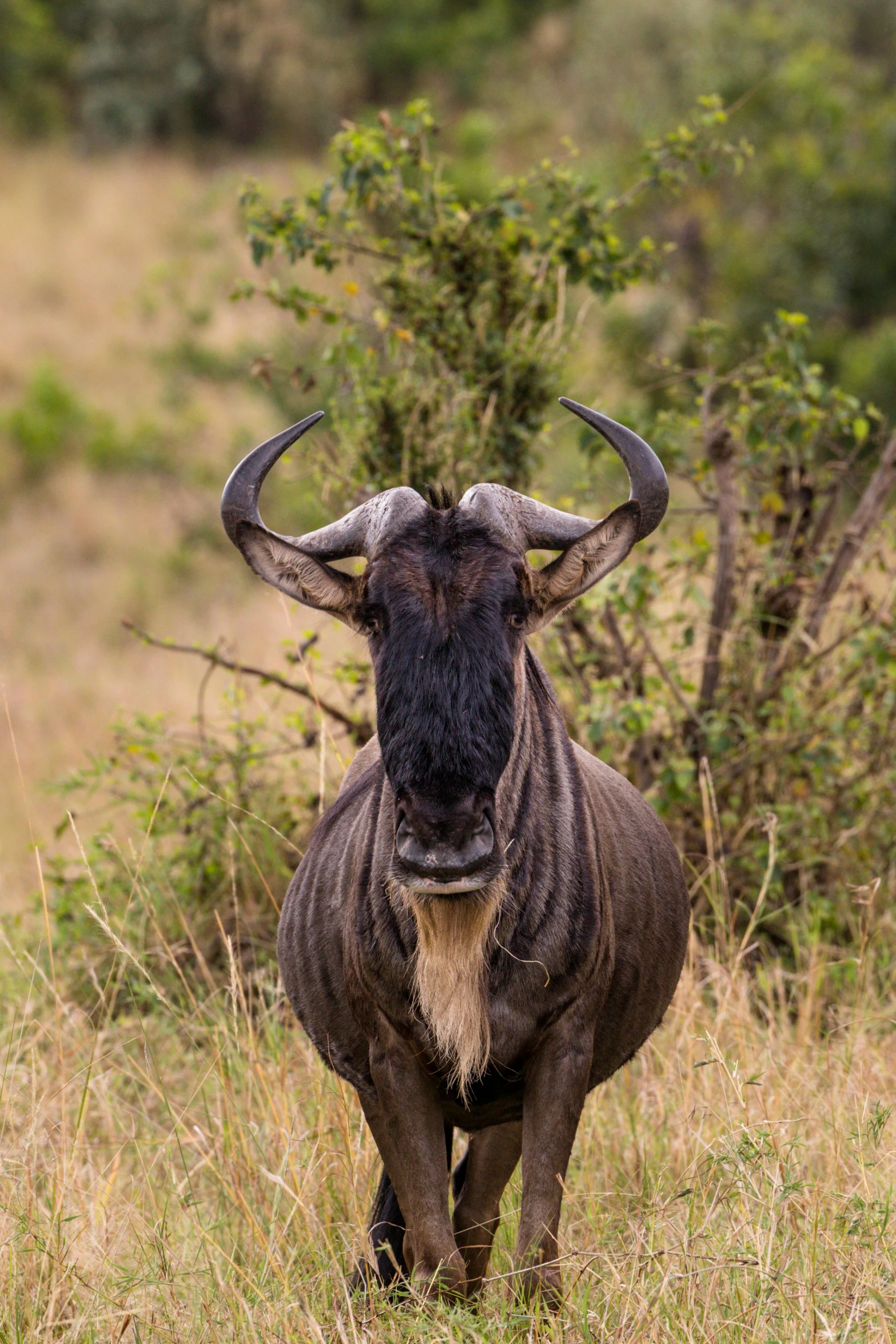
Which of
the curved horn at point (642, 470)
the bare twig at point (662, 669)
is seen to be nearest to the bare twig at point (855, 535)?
the bare twig at point (662, 669)

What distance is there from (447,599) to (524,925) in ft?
2.46

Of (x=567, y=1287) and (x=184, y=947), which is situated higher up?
(x=184, y=947)

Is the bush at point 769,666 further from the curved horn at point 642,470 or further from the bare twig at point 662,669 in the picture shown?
the curved horn at point 642,470

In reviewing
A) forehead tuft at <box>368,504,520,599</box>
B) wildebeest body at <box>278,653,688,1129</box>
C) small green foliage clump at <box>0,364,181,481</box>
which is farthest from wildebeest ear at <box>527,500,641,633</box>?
small green foliage clump at <box>0,364,181,481</box>

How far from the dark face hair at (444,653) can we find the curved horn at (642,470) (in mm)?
319

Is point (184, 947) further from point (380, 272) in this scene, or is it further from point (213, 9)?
point (213, 9)

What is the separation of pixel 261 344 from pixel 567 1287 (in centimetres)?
1471

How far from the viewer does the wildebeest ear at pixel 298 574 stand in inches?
135

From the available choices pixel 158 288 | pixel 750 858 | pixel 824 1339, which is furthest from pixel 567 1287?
pixel 158 288

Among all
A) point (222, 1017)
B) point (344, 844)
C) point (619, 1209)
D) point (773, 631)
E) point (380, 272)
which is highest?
point (380, 272)

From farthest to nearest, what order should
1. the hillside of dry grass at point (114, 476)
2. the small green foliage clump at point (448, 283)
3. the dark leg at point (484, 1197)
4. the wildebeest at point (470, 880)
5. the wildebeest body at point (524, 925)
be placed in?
the hillside of dry grass at point (114, 476) < the small green foliage clump at point (448, 283) < the dark leg at point (484, 1197) < the wildebeest body at point (524, 925) < the wildebeest at point (470, 880)

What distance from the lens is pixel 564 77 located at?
3444 centimetres

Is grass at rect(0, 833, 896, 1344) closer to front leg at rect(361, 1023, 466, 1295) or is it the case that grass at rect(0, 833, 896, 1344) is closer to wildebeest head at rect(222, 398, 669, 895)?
front leg at rect(361, 1023, 466, 1295)

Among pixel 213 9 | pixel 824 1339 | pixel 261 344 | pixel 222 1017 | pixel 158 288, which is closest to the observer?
pixel 824 1339
